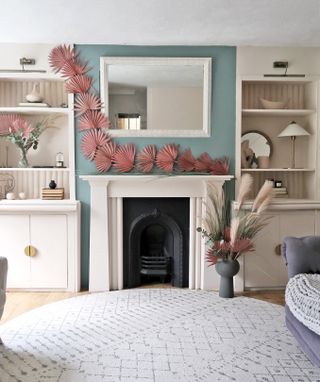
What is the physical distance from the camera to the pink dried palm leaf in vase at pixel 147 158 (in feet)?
12.2

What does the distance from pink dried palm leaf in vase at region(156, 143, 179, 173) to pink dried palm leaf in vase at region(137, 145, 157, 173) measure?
6 centimetres

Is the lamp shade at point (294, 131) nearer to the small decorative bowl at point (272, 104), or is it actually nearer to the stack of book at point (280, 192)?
the small decorative bowl at point (272, 104)

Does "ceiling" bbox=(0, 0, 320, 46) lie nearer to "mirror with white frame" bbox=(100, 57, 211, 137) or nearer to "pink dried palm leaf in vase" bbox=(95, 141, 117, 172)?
"mirror with white frame" bbox=(100, 57, 211, 137)

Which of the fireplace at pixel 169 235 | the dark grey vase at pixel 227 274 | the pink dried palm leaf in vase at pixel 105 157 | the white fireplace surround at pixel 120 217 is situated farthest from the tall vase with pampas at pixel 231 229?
the pink dried palm leaf in vase at pixel 105 157

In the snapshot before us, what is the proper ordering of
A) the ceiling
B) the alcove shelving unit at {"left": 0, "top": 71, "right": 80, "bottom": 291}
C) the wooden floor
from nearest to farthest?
the ceiling < the wooden floor < the alcove shelving unit at {"left": 0, "top": 71, "right": 80, "bottom": 291}

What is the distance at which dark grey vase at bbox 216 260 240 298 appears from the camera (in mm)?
3445

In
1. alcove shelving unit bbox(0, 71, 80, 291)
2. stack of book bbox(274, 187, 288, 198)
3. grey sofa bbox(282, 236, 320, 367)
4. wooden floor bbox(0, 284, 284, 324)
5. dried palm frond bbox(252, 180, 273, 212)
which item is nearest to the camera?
grey sofa bbox(282, 236, 320, 367)

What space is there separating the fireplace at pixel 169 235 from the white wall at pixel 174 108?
0.70 metres

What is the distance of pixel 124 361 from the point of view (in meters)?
2.32

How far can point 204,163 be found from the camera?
3740 mm

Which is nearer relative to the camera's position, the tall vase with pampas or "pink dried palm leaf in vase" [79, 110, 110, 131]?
the tall vase with pampas

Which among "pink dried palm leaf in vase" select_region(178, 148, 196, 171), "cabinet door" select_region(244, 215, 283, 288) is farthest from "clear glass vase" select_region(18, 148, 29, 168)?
"cabinet door" select_region(244, 215, 283, 288)

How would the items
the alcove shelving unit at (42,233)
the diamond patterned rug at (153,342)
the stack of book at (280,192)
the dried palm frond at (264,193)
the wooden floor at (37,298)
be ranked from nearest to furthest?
the diamond patterned rug at (153,342) < the wooden floor at (37,298) < the dried palm frond at (264,193) < the alcove shelving unit at (42,233) < the stack of book at (280,192)

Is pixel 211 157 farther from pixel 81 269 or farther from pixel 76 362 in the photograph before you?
pixel 76 362
